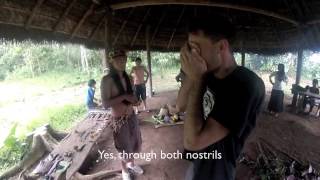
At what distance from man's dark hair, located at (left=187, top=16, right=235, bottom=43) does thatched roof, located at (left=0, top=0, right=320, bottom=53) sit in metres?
0.05

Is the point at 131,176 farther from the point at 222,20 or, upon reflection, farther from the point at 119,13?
the point at 119,13

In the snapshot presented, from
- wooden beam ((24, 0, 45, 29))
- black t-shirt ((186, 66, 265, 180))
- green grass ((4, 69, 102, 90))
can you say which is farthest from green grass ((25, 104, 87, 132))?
black t-shirt ((186, 66, 265, 180))

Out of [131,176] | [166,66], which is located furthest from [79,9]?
[166,66]

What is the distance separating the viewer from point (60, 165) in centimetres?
480

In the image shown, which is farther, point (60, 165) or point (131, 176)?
point (60, 165)

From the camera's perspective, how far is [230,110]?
115 centimetres

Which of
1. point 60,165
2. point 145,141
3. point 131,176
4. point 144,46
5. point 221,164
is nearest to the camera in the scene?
point 221,164

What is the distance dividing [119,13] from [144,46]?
8.64 feet

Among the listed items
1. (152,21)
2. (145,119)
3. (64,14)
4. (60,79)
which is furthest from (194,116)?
(60,79)

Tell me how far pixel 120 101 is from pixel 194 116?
2456mm

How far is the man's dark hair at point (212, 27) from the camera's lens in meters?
1.16

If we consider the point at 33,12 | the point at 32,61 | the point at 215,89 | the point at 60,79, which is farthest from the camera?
the point at 32,61

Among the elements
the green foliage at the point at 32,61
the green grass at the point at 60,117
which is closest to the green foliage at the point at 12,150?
the green grass at the point at 60,117

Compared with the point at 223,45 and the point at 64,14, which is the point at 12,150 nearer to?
the point at 64,14
